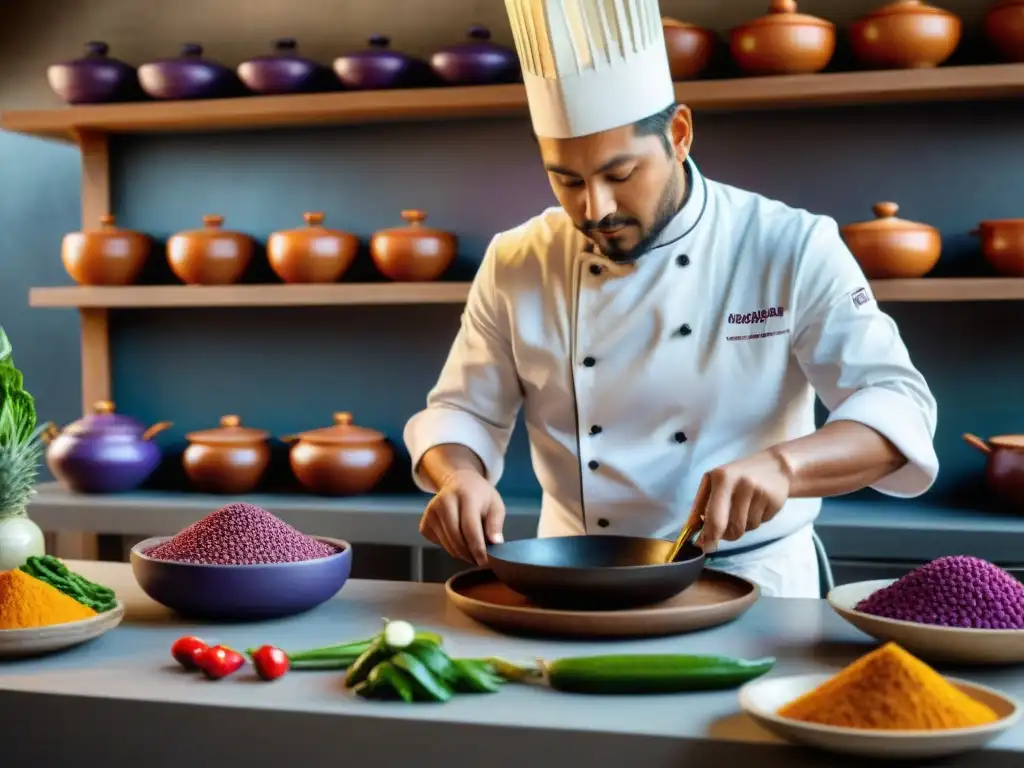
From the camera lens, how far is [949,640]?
47.8 inches

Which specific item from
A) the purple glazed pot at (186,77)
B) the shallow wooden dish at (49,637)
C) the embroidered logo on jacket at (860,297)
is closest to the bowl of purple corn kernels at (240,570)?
the shallow wooden dish at (49,637)

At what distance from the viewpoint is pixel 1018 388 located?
3309 mm

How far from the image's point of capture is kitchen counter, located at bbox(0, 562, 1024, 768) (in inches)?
40.9

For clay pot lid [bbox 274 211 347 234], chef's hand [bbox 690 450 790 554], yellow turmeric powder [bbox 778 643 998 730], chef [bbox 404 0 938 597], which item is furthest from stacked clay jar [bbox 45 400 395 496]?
yellow turmeric powder [bbox 778 643 998 730]

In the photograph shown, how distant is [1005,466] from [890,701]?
2230mm

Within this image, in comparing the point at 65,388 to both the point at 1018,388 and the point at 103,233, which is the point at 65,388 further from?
the point at 1018,388

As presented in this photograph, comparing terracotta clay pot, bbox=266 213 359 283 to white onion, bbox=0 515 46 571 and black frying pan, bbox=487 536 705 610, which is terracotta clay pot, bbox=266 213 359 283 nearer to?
white onion, bbox=0 515 46 571

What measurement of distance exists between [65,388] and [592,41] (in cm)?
274

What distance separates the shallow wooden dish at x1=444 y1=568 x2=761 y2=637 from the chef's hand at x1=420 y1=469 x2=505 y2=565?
3.8 inches

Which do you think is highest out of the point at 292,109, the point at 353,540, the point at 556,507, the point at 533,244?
the point at 292,109

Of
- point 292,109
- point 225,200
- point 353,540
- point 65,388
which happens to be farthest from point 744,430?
point 65,388

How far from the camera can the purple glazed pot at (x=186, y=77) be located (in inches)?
140

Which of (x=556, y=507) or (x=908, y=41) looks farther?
(x=908, y=41)

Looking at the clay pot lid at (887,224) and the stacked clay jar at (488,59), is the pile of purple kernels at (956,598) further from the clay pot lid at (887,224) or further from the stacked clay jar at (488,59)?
the stacked clay jar at (488,59)
